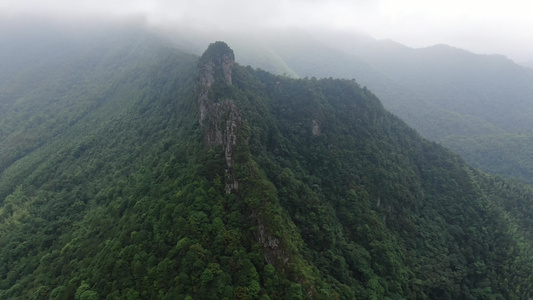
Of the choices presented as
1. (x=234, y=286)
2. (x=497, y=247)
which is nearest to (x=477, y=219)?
(x=497, y=247)

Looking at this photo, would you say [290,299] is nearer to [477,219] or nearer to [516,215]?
[477,219]

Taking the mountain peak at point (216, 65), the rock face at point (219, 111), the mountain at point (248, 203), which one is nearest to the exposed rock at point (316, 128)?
the mountain at point (248, 203)

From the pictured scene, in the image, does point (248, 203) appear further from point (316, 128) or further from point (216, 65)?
point (216, 65)

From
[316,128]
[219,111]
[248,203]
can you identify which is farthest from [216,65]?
[248,203]

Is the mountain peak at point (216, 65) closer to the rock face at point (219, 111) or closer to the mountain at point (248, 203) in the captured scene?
the rock face at point (219, 111)

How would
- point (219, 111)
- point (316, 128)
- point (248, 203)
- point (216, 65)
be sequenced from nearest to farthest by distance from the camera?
point (248, 203), point (219, 111), point (316, 128), point (216, 65)

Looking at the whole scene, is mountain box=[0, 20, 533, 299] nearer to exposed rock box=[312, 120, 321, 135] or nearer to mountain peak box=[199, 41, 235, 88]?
A: mountain peak box=[199, 41, 235, 88]
